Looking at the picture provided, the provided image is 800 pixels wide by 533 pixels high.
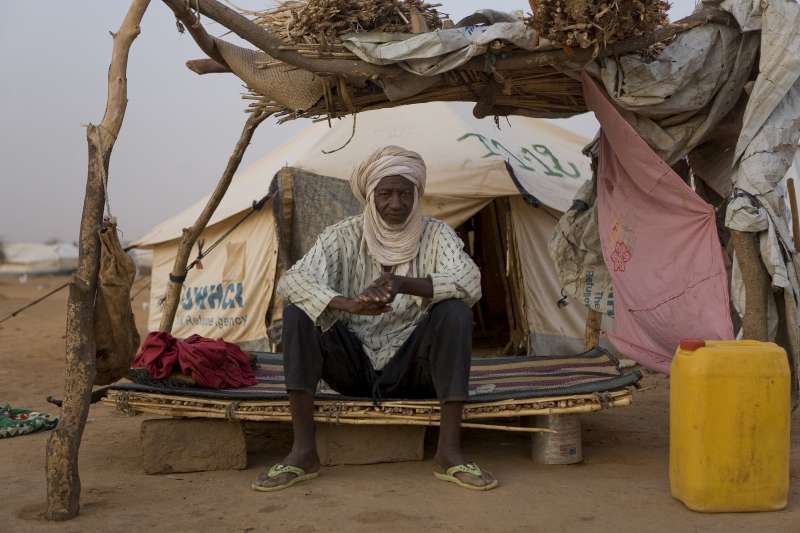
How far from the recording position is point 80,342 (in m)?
2.78

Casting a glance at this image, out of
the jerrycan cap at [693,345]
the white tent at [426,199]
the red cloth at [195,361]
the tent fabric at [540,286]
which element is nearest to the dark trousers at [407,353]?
the red cloth at [195,361]

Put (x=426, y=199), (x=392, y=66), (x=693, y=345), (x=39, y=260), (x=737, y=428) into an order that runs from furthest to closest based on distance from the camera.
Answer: (x=39, y=260) → (x=426, y=199) → (x=392, y=66) → (x=693, y=345) → (x=737, y=428)

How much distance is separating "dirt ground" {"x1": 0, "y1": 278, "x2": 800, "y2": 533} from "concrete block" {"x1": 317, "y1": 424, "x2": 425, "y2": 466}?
6 centimetres

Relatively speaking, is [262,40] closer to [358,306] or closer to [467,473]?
[358,306]

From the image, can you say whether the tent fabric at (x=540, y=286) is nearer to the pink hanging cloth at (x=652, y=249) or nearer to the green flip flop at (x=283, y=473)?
the pink hanging cloth at (x=652, y=249)

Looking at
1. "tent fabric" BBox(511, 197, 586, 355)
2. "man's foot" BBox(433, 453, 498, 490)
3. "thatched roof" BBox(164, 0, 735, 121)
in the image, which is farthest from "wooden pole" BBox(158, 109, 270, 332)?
"tent fabric" BBox(511, 197, 586, 355)

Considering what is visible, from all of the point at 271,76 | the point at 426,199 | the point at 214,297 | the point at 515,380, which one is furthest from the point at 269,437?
the point at 214,297

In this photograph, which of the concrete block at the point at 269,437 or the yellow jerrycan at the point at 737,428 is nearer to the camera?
the yellow jerrycan at the point at 737,428

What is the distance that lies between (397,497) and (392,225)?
1050 millimetres

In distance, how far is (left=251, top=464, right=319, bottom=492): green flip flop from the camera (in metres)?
2.96

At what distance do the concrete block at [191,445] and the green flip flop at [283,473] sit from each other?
349mm

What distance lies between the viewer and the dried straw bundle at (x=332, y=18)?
3.55 metres

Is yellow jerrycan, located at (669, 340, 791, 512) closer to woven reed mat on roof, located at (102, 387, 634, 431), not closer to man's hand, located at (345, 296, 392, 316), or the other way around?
woven reed mat on roof, located at (102, 387, 634, 431)

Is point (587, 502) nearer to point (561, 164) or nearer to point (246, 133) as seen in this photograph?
point (246, 133)
